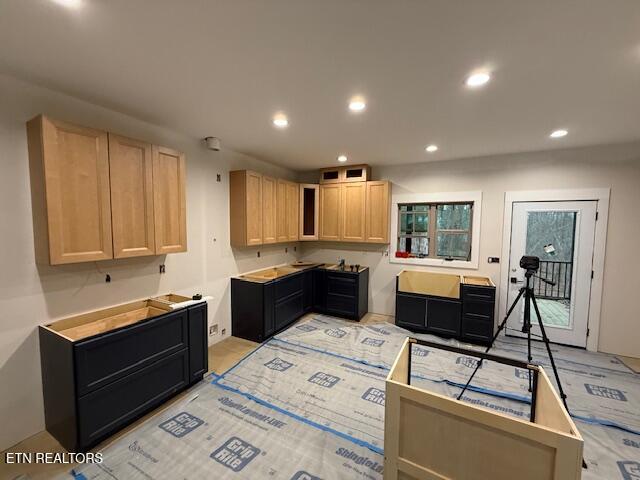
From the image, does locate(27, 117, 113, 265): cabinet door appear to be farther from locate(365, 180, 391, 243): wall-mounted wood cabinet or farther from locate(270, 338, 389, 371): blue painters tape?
locate(365, 180, 391, 243): wall-mounted wood cabinet

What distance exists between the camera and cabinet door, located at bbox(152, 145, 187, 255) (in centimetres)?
248

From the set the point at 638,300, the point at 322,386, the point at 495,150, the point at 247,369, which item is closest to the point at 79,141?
the point at 247,369

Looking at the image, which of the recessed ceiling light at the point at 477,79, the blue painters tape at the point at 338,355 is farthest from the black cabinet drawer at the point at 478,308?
the recessed ceiling light at the point at 477,79

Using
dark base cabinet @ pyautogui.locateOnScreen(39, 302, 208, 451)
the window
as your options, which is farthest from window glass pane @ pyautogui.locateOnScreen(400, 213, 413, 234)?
dark base cabinet @ pyautogui.locateOnScreen(39, 302, 208, 451)

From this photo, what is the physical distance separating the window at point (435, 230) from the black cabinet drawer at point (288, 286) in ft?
5.60

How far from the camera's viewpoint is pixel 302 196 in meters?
4.72

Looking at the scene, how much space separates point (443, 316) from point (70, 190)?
421cm

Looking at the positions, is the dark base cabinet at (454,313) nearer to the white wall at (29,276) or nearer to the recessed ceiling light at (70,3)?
the white wall at (29,276)

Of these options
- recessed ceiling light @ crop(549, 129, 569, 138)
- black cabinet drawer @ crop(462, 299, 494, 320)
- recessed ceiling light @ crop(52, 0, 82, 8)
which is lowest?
black cabinet drawer @ crop(462, 299, 494, 320)

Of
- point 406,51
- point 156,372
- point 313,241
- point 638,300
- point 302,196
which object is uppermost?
point 406,51

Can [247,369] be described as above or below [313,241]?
below

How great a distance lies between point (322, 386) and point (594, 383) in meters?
2.75

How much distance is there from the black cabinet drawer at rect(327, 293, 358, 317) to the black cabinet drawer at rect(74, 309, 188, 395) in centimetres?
248

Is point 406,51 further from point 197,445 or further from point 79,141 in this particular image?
point 197,445
